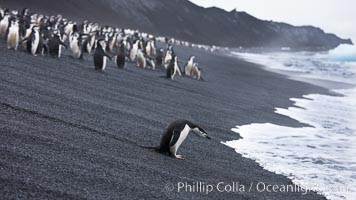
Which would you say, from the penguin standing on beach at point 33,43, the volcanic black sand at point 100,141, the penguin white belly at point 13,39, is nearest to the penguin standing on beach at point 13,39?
the penguin white belly at point 13,39

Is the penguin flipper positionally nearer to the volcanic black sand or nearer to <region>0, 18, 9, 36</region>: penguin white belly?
the volcanic black sand

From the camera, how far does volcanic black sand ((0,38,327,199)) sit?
160 inches

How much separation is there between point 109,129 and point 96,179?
2.25 m

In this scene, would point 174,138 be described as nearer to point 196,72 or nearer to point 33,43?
point 33,43

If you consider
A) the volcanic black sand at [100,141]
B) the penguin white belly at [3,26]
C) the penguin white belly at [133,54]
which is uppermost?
the penguin white belly at [3,26]

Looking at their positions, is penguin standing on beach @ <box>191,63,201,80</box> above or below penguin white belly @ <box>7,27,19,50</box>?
below

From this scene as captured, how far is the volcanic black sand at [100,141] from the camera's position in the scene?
405 cm

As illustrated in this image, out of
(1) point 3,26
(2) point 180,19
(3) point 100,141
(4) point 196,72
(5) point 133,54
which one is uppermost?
(2) point 180,19

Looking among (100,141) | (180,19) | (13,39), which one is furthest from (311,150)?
(180,19)

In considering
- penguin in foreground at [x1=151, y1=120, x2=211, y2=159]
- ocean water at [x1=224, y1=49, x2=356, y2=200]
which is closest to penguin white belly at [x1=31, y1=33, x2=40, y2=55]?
ocean water at [x1=224, y1=49, x2=356, y2=200]

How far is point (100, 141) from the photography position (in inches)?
222

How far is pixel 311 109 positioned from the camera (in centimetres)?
1434

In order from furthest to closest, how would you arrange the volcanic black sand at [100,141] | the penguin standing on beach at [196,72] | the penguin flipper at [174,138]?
1. the penguin standing on beach at [196,72]
2. the penguin flipper at [174,138]
3. the volcanic black sand at [100,141]

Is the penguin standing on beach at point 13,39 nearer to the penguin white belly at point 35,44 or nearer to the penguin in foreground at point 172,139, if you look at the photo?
the penguin white belly at point 35,44
